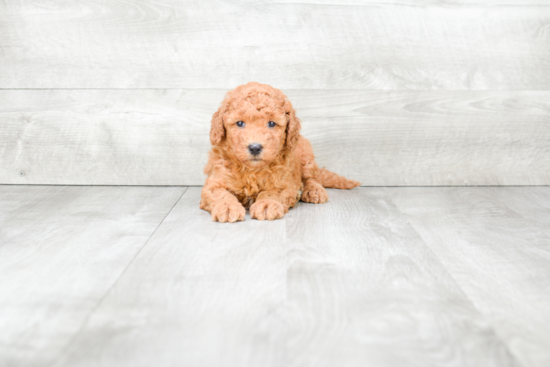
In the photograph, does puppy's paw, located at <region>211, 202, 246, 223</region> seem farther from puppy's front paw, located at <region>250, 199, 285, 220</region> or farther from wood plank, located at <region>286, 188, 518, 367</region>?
wood plank, located at <region>286, 188, 518, 367</region>

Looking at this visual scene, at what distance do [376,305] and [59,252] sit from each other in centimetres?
104

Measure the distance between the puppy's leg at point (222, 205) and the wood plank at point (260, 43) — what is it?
74cm

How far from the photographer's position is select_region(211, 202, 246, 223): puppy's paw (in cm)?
191

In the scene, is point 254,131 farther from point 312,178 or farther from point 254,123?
point 312,178

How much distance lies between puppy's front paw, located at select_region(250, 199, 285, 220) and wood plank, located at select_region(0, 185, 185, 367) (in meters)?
0.40

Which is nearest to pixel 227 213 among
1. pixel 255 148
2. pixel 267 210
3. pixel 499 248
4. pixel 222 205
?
pixel 222 205

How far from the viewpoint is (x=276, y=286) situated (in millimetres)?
1356

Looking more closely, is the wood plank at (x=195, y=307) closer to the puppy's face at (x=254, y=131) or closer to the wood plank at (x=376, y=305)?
the wood plank at (x=376, y=305)

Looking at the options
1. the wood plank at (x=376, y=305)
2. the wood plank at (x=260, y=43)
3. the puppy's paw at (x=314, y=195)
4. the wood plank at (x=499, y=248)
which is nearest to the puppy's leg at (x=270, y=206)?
the wood plank at (x=376, y=305)

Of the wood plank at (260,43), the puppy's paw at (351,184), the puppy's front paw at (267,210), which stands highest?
the wood plank at (260,43)

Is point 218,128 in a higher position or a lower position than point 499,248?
higher

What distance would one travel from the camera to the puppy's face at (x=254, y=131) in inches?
73.7

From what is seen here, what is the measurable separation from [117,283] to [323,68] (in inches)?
64.2

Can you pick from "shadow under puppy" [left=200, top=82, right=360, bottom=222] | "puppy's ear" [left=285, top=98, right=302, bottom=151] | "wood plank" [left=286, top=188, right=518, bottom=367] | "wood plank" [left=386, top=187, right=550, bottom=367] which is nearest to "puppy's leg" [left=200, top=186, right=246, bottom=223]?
"shadow under puppy" [left=200, top=82, right=360, bottom=222]
